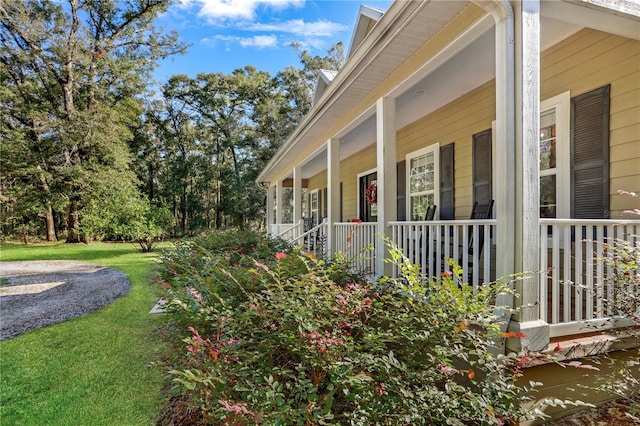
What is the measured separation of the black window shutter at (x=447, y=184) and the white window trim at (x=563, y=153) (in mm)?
1601

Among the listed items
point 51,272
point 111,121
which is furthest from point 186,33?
point 51,272

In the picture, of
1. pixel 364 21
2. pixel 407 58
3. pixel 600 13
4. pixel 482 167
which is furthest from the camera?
pixel 364 21

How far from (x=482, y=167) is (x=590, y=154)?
132 centimetres

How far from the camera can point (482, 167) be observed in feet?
14.6

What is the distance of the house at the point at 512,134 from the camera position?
7.34 feet

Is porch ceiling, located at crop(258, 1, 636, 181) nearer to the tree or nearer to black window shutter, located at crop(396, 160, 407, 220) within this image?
black window shutter, located at crop(396, 160, 407, 220)

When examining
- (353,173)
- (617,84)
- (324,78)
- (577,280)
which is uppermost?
(324,78)

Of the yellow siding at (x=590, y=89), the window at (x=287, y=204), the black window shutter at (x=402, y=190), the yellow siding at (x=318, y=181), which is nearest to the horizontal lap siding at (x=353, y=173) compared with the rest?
the black window shutter at (x=402, y=190)

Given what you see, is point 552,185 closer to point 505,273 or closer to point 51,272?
point 505,273

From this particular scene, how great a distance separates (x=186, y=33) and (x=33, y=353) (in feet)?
67.5

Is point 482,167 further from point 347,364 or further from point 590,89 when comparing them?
point 347,364

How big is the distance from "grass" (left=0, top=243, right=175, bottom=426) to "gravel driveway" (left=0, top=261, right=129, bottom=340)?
524mm

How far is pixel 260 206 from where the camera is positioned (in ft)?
72.8

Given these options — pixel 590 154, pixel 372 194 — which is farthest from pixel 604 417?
pixel 372 194
